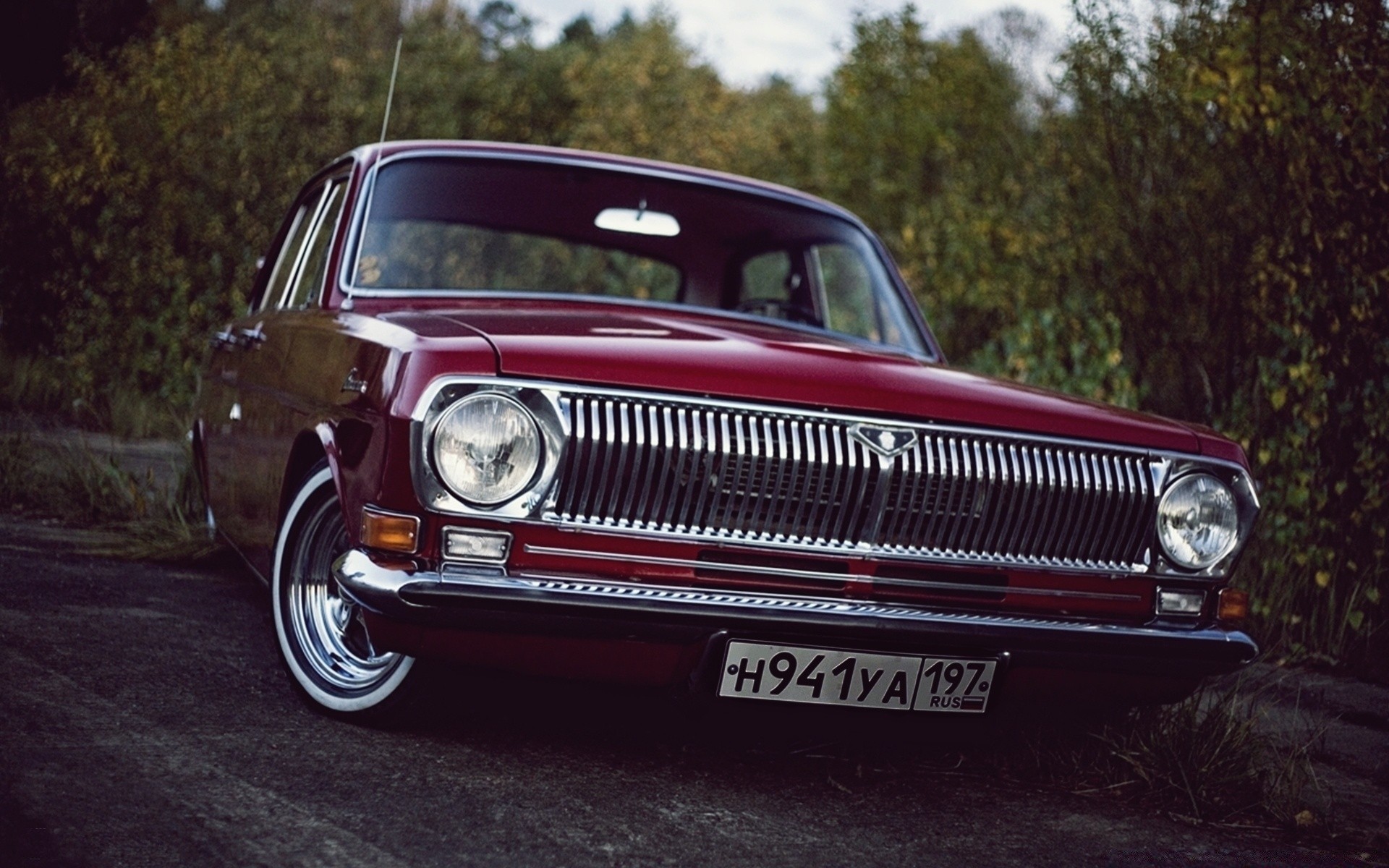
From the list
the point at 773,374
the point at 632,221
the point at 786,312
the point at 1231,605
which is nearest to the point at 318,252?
the point at 632,221

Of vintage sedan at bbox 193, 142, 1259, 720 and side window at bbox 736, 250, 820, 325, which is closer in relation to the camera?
vintage sedan at bbox 193, 142, 1259, 720

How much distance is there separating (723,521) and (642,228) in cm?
214

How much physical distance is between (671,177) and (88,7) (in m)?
8.70

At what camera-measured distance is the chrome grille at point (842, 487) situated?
10.4 feet

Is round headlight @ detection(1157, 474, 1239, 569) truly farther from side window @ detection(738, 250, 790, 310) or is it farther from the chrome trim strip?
side window @ detection(738, 250, 790, 310)

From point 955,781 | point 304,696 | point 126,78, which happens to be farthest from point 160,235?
point 955,781

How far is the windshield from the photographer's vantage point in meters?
4.65

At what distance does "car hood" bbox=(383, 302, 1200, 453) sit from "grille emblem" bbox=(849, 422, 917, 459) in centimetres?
4

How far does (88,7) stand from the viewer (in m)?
11.9

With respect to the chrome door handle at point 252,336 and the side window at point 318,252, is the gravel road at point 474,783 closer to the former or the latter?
the chrome door handle at point 252,336

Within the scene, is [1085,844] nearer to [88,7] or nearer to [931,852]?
[931,852]

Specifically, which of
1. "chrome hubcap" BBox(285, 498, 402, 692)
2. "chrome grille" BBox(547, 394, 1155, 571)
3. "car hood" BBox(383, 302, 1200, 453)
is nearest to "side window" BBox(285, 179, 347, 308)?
"car hood" BBox(383, 302, 1200, 453)

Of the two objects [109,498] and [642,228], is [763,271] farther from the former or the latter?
[109,498]

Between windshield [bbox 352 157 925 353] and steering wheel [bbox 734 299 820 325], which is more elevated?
windshield [bbox 352 157 925 353]
